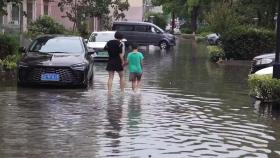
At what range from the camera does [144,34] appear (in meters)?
40.8

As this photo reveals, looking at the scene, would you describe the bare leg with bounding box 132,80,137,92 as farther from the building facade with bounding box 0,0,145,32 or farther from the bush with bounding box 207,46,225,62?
the bush with bounding box 207,46,225,62

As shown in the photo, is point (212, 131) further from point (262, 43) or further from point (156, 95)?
point (262, 43)

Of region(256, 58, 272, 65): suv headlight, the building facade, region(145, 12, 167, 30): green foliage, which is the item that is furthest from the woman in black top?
region(145, 12, 167, 30): green foliage

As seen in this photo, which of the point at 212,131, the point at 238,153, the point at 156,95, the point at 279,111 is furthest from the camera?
the point at 156,95

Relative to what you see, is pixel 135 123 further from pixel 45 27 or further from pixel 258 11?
pixel 258 11

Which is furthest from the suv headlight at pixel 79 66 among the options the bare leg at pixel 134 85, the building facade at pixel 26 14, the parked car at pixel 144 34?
the parked car at pixel 144 34

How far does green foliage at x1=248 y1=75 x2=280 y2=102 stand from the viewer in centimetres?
1232

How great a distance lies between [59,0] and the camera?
38.6 m

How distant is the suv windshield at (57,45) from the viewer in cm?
1504

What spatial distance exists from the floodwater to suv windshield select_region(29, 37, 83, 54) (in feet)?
3.60

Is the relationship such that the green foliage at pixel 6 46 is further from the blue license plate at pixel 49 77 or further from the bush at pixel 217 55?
the bush at pixel 217 55

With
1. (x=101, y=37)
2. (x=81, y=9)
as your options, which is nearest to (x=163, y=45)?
(x=81, y=9)

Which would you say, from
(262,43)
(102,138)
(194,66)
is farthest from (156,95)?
(262,43)

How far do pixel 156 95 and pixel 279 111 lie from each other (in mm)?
3150
